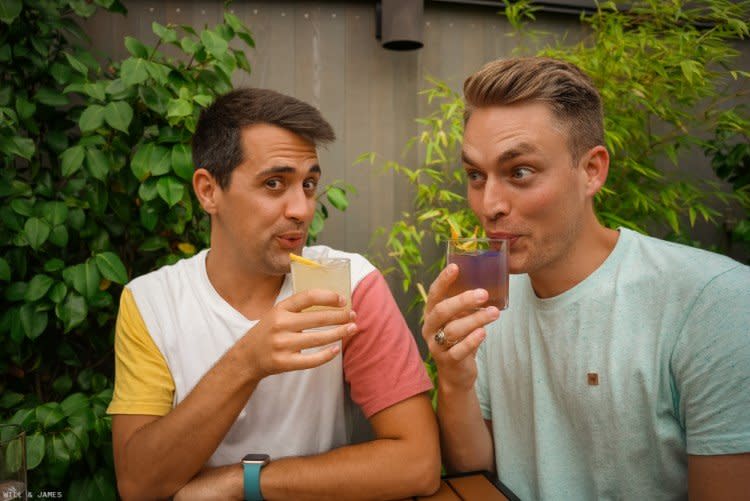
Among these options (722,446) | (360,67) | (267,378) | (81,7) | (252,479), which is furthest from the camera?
(360,67)

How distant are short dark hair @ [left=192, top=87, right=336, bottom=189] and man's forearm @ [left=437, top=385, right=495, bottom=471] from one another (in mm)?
911

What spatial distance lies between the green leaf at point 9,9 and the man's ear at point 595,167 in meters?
2.32

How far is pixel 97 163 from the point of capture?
7.88 feet

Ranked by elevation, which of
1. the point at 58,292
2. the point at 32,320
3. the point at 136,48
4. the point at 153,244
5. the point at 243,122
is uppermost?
the point at 136,48

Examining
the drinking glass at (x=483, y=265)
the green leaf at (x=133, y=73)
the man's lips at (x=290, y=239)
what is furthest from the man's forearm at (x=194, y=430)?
the green leaf at (x=133, y=73)

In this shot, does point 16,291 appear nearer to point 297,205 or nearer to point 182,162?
point 182,162

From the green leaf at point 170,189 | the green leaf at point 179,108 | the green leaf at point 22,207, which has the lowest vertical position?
the green leaf at point 22,207

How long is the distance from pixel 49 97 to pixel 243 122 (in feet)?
4.22

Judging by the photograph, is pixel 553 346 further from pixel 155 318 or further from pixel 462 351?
pixel 155 318

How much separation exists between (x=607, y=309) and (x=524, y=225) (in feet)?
1.03

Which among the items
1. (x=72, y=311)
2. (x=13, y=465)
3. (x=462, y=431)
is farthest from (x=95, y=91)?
(x=462, y=431)

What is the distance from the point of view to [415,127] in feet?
11.7

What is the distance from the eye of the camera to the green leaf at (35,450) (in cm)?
209

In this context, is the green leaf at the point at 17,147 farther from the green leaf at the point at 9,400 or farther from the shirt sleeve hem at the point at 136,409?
the shirt sleeve hem at the point at 136,409
